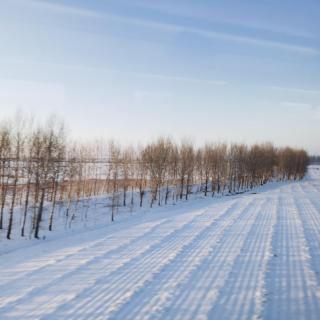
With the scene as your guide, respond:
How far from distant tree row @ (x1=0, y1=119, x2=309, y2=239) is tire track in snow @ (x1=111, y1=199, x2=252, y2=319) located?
46.5 ft

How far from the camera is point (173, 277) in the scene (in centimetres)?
1404

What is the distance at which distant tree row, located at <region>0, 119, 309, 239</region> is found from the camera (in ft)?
104

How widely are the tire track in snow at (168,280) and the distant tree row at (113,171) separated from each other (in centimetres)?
1417

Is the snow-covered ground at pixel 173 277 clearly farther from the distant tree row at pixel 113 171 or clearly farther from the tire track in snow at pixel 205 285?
the distant tree row at pixel 113 171

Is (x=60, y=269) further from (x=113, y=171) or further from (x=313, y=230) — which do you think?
(x=113, y=171)

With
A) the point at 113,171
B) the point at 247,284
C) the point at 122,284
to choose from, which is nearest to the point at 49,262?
the point at 122,284

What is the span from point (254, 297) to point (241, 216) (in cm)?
1933

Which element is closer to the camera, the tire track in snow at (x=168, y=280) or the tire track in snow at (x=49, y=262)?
the tire track in snow at (x=168, y=280)

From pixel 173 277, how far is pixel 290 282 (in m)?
4.25

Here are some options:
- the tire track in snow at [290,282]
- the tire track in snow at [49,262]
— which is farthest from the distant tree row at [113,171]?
the tire track in snow at [290,282]

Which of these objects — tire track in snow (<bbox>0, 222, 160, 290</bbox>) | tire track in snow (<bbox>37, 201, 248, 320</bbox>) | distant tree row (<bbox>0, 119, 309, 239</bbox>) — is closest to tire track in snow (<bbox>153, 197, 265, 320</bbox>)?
tire track in snow (<bbox>37, 201, 248, 320</bbox>)

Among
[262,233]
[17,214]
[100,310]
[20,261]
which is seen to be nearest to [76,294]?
[100,310]

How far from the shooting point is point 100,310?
10797 millimetres

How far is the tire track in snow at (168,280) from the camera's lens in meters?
10.7
